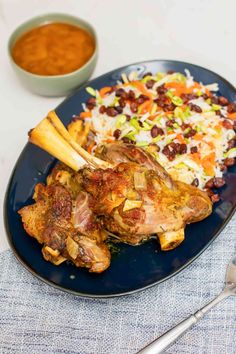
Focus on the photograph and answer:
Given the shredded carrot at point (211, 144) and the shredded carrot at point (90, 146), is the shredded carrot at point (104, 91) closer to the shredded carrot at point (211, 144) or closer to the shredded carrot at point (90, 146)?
the shredded carrot at point (90, 146)

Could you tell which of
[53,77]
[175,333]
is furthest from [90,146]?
[175,333]

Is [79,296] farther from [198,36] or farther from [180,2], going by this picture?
[180,2]

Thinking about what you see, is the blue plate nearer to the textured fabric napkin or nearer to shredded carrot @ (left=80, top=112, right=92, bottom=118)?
the textured fabric napkin

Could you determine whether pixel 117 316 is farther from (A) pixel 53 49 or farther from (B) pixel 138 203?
(A) pixel 53 49

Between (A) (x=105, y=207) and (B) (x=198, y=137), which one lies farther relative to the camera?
(B) (x=198, y=137)

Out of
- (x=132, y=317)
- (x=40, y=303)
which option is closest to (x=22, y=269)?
(x=40, y=303)

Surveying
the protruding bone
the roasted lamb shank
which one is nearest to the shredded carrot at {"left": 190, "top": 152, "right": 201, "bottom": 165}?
the roasted lamb shank

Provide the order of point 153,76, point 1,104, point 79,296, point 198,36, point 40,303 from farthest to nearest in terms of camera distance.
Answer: point 198,36 → point 1,104 → point 153,76 → point 40,303 → point 79,296
